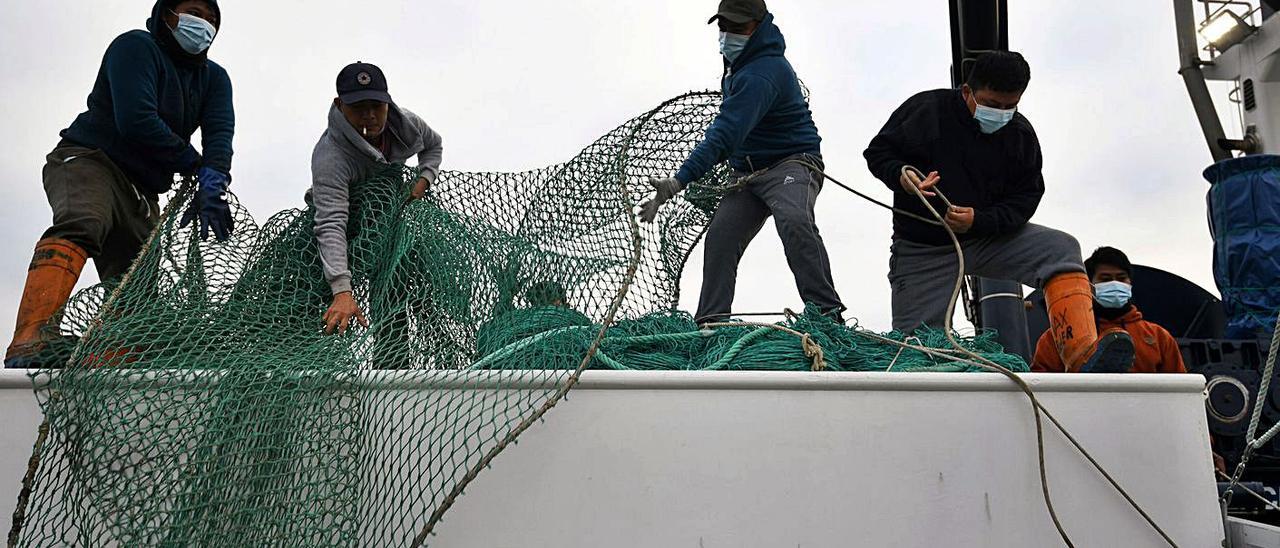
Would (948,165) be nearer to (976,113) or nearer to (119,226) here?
(976,113)

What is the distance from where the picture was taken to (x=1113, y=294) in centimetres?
402

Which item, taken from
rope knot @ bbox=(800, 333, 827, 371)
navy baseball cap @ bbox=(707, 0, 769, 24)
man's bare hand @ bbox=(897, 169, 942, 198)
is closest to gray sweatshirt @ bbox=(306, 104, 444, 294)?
navy baseball cap @ bbox=(707, 0, 769, 24)

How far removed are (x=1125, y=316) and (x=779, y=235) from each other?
1676 millimetres

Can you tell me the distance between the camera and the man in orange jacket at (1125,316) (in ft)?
12.9

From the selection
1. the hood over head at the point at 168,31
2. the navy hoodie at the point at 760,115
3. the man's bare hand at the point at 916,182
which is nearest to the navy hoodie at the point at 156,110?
the hood over head at the point at 168,31

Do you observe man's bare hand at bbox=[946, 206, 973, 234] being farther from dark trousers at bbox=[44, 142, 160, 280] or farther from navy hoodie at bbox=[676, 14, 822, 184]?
dark trousers at bbox=[44, 142, 160, 280]

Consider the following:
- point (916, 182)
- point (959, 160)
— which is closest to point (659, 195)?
point (916, 182)

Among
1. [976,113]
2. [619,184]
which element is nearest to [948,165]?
[976,113]

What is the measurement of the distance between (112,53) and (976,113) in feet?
9.55

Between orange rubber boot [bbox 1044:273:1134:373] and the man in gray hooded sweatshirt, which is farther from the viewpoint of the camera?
orange rubber boot [bbox 1044:273:1134:373]

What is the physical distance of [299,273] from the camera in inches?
122

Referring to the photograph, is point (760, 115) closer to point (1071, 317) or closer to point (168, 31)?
point (1071, 317)

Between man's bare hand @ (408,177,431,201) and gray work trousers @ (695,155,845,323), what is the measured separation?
1.02 metres

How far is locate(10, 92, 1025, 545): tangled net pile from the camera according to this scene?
227cm
